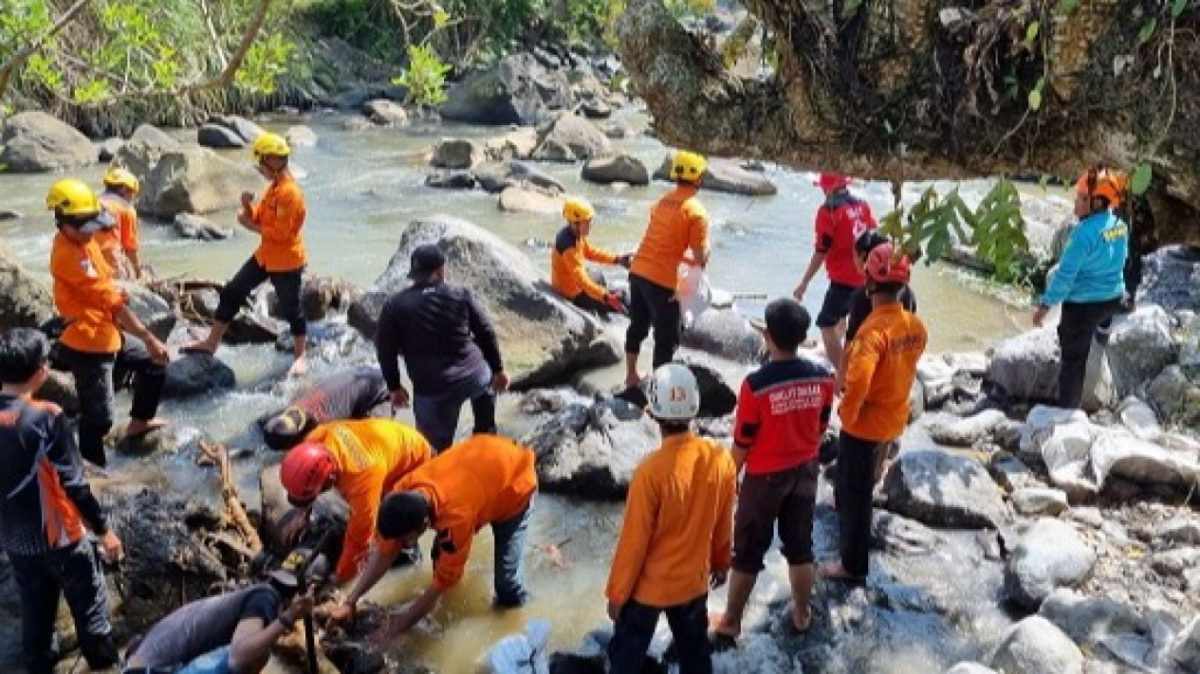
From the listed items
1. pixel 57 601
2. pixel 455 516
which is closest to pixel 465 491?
pixel 455 516

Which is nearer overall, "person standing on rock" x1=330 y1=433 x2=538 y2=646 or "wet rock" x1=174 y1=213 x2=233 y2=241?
"person standing on rock" x1=330 y1=433 x2=538 y2=646

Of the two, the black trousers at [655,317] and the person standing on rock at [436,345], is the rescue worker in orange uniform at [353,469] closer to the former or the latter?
the person standing on rock at [436,345]

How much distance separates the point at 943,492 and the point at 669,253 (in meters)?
2.51

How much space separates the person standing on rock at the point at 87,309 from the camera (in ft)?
19.6

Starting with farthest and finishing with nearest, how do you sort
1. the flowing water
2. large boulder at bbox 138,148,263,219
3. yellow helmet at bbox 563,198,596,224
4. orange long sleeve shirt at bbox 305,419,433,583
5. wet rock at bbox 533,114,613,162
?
1. wet rock at bbox 533,114,613,162
2. large boulder at bbox 138,148,263,219
3. yellow helmet at bbox 563,198,596,224
4. the flowing water
5. orange long sleeve shirt at bbox 305,419,433,583

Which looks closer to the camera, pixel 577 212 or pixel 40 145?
pixel 577 212

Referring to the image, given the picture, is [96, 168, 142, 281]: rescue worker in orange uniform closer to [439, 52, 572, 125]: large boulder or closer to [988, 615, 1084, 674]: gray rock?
[988, 615, 1084, 674]: gray rock

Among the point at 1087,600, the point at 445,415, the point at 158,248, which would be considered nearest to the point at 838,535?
the point at 1087,600

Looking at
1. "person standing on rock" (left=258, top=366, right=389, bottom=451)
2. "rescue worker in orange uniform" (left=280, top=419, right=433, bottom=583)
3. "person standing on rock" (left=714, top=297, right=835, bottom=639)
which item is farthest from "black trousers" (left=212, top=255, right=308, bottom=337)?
"person standing on rock" (left=714, top=297, right=835, bottom=639)

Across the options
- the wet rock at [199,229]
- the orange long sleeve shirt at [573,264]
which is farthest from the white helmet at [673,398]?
the wet rock at [199,229]

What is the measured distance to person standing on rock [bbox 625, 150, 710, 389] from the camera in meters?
7.32

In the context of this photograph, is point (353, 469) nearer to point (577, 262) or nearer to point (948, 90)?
point (948, 90)

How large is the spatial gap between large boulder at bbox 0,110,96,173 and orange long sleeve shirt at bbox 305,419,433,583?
13689 mm

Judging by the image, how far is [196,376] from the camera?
802 centimetres
